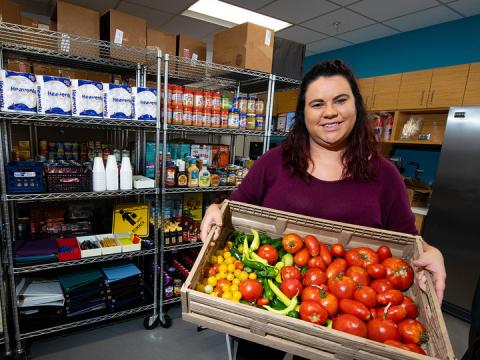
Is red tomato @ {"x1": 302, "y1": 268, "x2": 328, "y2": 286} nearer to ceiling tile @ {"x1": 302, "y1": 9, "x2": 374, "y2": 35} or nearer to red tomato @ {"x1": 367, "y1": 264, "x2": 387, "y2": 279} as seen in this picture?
red tomato @ {"x1": 367, "y1": 264, "x2": 387, "y2": 279}

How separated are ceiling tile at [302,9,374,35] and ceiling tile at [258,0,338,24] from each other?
130 millimetres

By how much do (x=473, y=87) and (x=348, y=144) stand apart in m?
2.56

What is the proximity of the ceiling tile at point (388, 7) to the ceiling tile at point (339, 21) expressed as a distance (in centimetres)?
13

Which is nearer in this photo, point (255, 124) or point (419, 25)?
point (255, 124)

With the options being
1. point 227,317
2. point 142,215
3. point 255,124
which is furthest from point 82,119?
point 227,317

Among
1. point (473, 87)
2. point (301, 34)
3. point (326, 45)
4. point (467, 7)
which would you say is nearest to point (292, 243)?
point (473, 87)

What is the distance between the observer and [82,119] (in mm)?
1731

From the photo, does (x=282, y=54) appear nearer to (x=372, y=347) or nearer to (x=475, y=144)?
(x=475, y=144)

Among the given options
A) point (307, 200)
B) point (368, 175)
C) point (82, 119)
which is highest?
point (82, 119)

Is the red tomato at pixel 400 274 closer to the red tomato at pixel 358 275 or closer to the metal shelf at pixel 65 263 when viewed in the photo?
the red tomato at pixel 358 275

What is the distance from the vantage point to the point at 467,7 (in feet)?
9.95

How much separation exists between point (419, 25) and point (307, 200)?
3.80m

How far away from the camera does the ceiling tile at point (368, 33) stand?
3.81m

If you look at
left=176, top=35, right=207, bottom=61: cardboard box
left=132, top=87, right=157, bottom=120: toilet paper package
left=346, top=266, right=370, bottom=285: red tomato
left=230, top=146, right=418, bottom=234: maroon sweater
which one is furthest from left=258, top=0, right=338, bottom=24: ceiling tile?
left=346, top=266, right=370, bottom=285: red tomato
